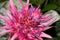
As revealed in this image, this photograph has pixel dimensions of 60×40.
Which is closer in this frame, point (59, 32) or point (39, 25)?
point (39, 25)

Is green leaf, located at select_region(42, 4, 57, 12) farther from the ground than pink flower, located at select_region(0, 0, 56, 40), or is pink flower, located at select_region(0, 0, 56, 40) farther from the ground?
green leaf, located at select_region(42, 4, 57, 12)

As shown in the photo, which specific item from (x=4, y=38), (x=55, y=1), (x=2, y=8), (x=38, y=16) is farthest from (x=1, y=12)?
(x=55, y=1)

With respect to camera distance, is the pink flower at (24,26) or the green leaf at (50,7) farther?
the green leaf at (50,7)

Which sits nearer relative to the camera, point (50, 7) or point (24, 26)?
point (24, 26)

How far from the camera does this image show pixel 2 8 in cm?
122

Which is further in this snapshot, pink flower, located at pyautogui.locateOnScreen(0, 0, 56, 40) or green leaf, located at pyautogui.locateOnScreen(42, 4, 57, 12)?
green leaf, located at pyautogui.locateOnScreen(42, 4, 57, 12)

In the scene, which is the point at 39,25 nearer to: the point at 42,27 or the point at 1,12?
the point at 42,27

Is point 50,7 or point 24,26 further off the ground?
point 50,7

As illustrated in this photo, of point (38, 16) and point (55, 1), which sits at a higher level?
point (55, 1)

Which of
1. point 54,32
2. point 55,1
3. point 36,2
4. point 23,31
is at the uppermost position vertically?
point 55,1

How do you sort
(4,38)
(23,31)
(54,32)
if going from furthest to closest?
(54,32), (4,38), (23,31)

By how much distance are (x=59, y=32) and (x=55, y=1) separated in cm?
35

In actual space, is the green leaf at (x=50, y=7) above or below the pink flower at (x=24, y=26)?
above

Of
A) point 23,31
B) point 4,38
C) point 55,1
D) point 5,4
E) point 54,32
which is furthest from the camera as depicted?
point 55,1
